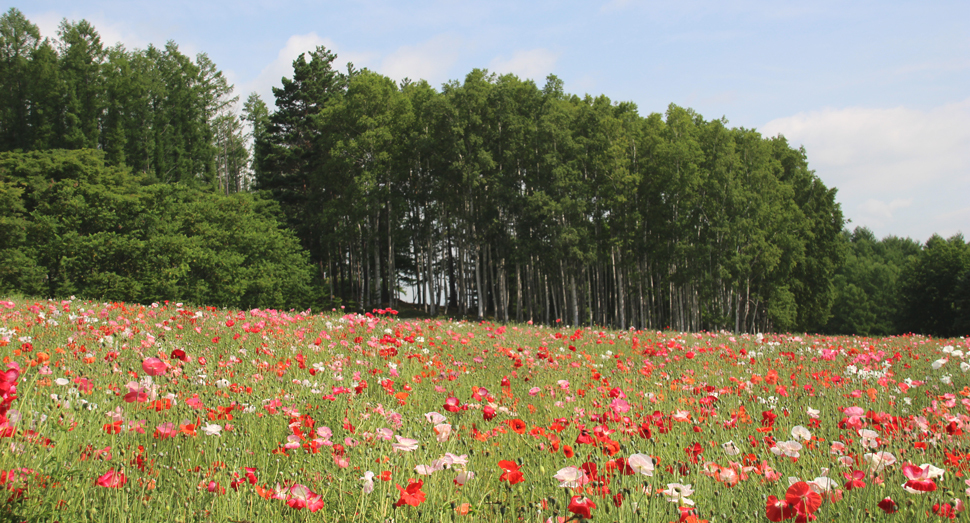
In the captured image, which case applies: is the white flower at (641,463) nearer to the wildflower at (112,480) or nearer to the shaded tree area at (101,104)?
the wildflower at (112,480)

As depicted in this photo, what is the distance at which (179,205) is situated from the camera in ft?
85.3

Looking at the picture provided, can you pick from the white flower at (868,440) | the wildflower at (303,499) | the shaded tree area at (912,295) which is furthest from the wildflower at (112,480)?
the shaded tree area at (912,295)

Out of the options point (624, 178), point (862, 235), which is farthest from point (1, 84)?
point (862, 235)

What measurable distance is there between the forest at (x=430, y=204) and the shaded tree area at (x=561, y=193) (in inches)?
5.2

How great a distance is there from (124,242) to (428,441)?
23.3 m

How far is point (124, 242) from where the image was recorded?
2191 centimetres

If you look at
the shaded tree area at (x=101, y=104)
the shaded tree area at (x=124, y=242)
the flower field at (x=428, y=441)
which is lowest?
the flower field at (x=428, y=441)

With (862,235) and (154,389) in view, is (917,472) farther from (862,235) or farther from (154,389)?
(862,235)

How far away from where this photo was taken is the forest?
23.5 m

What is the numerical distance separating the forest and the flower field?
2032 centimetres

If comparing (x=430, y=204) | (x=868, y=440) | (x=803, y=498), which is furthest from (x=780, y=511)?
(x=430, y=204)

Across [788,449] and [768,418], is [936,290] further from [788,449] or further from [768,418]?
[788,449]

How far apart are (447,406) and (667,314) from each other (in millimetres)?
41063

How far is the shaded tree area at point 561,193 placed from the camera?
28891 millimetres
